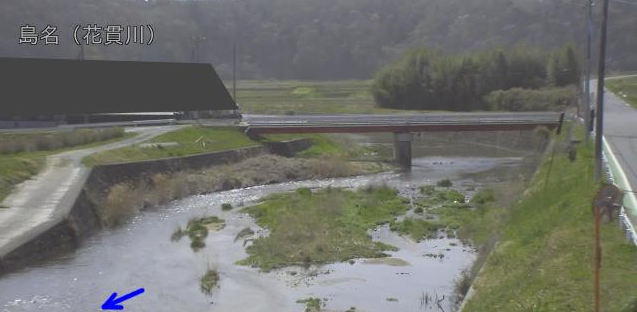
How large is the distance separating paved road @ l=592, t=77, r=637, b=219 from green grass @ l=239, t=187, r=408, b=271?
839 cm

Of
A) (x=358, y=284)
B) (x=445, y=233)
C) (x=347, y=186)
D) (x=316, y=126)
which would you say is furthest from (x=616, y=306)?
(x=316, y=126)

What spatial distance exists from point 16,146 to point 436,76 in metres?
59.9

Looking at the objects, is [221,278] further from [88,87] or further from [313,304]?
[88,87]

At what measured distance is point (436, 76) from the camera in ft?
305

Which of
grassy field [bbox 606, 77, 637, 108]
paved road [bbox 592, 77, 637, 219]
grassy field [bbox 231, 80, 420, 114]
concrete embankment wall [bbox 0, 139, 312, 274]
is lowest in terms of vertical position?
concrete embankment wall [bbox 0, 139, 312, 274]

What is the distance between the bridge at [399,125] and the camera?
54.2 metres

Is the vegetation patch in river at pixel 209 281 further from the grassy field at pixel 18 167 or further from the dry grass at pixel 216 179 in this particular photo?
the grassy field at pixel 18 167

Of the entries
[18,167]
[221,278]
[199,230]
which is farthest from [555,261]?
[18,167]

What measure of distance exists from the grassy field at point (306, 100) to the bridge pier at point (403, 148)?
2804 centimetres

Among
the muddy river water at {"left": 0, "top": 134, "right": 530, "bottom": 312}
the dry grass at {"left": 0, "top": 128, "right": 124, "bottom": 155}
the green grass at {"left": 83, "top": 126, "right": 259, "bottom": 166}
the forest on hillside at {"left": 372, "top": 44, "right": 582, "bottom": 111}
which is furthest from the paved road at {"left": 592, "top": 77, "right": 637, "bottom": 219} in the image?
the dry grass at {"left": 0, "top": 128, "right": 124, "bottom": 155}

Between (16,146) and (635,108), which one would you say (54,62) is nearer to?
(16,146)

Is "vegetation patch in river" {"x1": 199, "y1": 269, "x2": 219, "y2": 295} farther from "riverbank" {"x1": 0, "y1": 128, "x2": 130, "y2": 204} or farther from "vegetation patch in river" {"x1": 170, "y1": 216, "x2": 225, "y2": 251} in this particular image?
"riverbank" {"x1": 0, "y1": 128, "x2": 130, "y2": 204}

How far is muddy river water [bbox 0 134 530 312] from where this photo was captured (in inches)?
785

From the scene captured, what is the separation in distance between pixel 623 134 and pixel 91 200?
979 inches
